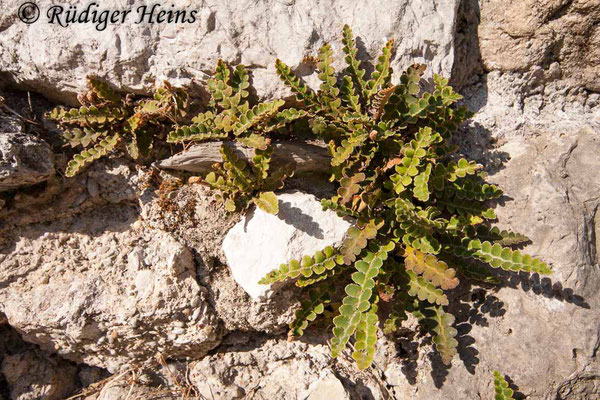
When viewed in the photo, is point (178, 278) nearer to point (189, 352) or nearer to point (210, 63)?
point (189, 352)

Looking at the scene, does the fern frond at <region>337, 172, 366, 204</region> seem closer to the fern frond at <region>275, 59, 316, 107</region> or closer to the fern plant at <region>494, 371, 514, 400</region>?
the fern frond at <region>275, 59, 316, 107</region>

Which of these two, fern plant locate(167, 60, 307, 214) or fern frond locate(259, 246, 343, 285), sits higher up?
fern plant locate(167, 60, 307, 214)

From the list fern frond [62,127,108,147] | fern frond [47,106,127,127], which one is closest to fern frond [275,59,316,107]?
fern frond [47,106,127,127]

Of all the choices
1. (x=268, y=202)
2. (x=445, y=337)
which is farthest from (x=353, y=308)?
(x=268, y=202)

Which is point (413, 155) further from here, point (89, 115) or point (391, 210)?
point (89, 115)

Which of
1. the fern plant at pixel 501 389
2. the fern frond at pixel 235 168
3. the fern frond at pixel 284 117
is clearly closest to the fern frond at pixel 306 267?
the fern frond at pixel 235 168
